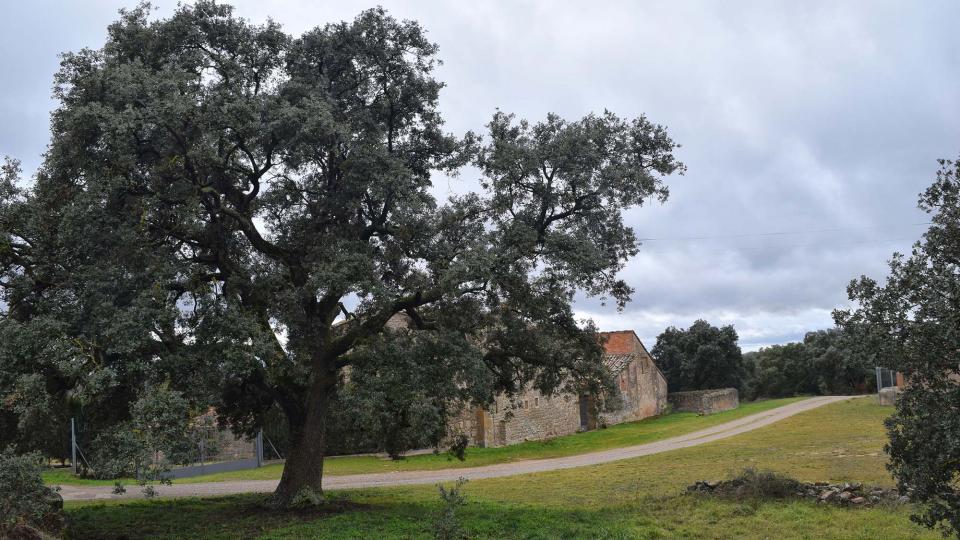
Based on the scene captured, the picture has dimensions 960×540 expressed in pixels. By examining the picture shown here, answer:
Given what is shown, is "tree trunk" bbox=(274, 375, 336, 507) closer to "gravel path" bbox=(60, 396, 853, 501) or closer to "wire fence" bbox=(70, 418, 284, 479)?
"wire fence" bbox=(70, 418, 284, 479)

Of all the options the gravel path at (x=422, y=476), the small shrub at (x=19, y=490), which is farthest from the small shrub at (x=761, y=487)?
the small shrub at (x=19, y=490)

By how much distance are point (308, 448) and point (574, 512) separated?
21.3 feet

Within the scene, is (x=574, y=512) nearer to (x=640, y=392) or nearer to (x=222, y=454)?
(x=222, y=454)

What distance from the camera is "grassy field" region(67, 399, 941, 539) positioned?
13508 mm

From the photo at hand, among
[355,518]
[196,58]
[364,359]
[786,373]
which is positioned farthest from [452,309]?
[786,373]

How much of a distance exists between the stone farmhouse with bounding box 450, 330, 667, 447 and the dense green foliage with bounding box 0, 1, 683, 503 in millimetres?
8907

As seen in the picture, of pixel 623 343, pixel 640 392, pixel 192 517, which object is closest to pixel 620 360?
pixel 623 343

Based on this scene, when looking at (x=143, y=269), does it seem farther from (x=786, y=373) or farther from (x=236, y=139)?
(x=786, y=373)

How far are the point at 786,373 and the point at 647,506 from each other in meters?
59.4

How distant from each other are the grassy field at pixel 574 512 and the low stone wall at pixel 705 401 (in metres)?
28.6

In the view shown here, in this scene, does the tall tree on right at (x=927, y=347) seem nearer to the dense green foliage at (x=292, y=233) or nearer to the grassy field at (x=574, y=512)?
the grassy field at (x=574, y=512)

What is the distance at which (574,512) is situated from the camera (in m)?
15.8

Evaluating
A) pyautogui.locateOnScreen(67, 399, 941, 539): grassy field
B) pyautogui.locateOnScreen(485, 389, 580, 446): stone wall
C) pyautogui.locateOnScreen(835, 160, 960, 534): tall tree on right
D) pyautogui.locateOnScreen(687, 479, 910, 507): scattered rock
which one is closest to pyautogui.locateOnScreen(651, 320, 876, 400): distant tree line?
pyautogui.locateOnScreen(485, 389, 580, 446): stone wall

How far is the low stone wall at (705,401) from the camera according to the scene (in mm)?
54188
